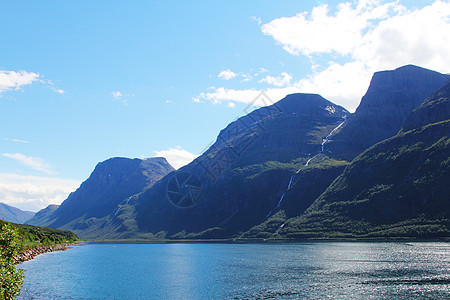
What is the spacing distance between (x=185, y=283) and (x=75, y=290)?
103 ft

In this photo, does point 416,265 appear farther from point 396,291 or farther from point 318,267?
point 396,291

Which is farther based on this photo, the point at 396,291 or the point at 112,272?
the point at 112,272

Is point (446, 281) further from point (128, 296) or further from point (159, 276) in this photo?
point (159, 276)

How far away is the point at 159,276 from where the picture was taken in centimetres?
12056

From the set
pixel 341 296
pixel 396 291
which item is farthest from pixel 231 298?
pixel 396 291

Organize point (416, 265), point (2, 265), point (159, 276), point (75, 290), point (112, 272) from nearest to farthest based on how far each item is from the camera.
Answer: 1. point (2, 265)
2. point (75, 290)
3. point (416, 265)
4. point (159, 276)
5. point (112, 272)

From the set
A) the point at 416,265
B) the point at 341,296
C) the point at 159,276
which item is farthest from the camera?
the point at 159,276

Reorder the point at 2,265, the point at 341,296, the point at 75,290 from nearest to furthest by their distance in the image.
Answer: the point at 2,265 → the point at 341,296 → the point at 75,290

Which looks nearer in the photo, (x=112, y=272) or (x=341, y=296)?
(x=341, y=296)

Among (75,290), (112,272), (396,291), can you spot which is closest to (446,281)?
(396,291)

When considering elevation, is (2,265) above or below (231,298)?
above

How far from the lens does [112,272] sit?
134375 millimetres

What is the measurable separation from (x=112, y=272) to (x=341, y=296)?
9387 centimetres

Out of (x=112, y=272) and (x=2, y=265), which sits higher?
(x=2, y=265)
